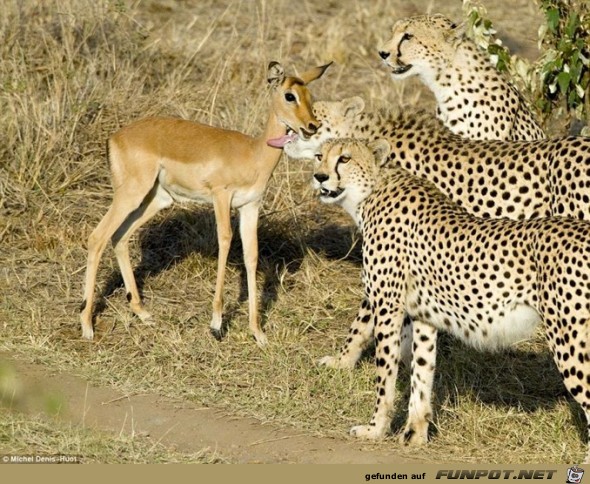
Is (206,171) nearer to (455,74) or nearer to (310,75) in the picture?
(310,75)

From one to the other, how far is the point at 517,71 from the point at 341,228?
1.55m

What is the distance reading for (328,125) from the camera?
295 inches

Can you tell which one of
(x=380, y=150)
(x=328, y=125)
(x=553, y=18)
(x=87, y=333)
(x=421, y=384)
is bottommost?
(x=87, y=333)

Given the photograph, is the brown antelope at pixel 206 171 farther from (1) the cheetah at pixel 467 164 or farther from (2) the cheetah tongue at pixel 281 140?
(1) the cheetah at pixel 467 164

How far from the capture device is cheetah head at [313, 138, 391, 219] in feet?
21.9

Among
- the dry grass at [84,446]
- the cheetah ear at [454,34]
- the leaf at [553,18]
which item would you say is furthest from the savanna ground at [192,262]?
the leaf at [553,18]

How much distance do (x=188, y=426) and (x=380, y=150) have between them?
1.61 metres

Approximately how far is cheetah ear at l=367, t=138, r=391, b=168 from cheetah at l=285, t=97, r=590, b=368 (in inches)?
2.7

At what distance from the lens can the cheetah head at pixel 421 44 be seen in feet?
25.3

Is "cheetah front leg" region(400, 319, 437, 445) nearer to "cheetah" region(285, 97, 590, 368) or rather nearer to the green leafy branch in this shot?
"cheetah" region(285, 97, 590, 368)

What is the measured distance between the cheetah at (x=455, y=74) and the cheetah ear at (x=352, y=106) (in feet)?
1.60

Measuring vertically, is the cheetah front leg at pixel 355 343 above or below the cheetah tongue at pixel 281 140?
below

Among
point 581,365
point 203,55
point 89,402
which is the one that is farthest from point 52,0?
point 581,365

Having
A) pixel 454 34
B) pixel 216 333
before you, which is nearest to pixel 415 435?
pixel 216 333
